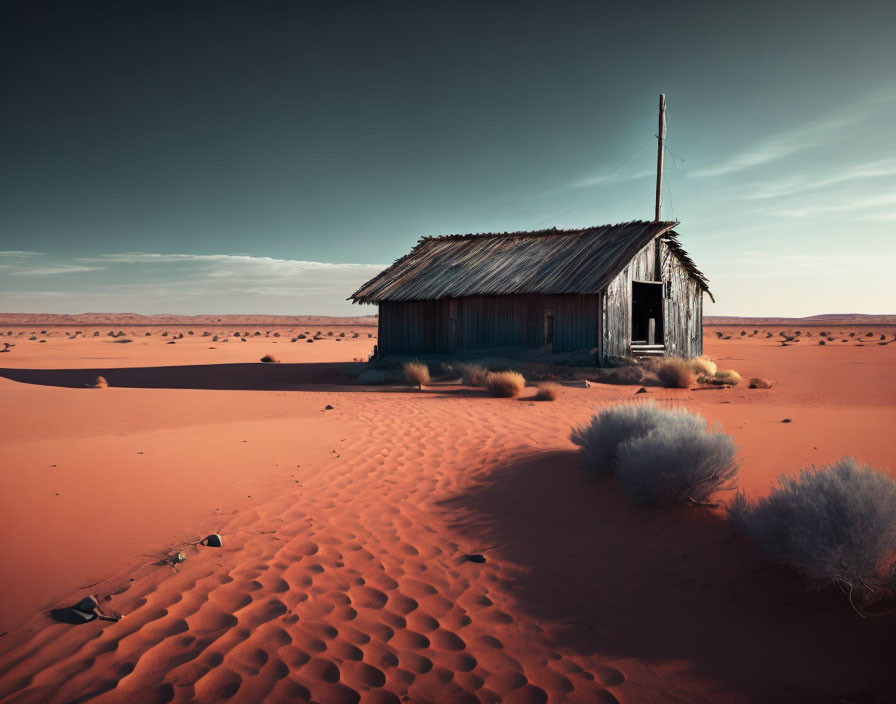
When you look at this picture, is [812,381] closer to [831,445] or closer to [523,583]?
[831,445]

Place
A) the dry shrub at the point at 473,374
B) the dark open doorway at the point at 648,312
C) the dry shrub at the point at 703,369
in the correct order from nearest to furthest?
the dry shrub at the point at 473,374 → the dry shrub at the point at 703,369 → the dark open doorway at the point at 648,312

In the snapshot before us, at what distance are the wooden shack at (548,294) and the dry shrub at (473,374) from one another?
2075mm

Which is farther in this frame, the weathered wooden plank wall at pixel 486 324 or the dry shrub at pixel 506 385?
the weathered wooden plank wall at pixel 486 324

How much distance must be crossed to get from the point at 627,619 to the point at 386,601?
161cm

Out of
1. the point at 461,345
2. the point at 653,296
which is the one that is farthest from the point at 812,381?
the point at 461,345

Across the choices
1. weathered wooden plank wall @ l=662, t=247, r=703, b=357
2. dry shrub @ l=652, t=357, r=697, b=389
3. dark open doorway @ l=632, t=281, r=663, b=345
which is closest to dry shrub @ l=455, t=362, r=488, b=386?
dry shrub @ l=652, t=357, r=697, b=389

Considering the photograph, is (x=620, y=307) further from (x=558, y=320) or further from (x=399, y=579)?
(x=399, y=579)

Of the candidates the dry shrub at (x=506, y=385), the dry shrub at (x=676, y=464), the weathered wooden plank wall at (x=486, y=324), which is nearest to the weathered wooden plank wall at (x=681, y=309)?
the weathered wooden plank wall at (x=486, y=324)

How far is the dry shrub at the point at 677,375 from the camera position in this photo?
47.8 feet

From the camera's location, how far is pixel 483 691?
108 inches

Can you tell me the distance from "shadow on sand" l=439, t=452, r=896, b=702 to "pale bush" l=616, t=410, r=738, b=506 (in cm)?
15

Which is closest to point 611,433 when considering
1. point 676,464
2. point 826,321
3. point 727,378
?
point 676,464

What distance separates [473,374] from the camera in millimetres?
15391

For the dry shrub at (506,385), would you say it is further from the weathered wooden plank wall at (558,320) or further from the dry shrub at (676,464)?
the dry shrub at (676,464)
